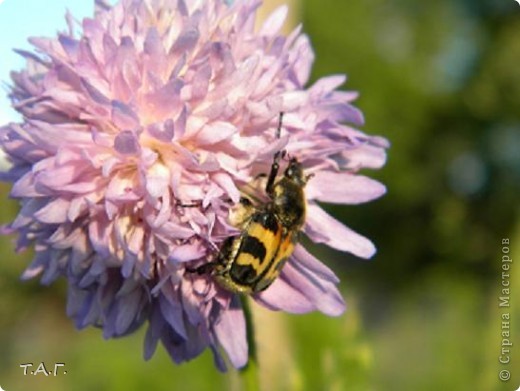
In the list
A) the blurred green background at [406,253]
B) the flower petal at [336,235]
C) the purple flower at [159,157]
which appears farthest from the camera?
the blurred green background at [406,253]

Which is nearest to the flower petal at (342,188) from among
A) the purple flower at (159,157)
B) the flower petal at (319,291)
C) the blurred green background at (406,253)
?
the purple flower at (159,157)

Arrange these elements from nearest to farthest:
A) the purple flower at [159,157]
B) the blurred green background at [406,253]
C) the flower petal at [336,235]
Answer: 1. the purple flower at [159,157]
2. the flower petal at [336,235]
3. the blurred green background at [406,253]

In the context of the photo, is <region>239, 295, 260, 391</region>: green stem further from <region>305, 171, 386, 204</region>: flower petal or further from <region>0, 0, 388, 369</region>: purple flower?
<region>305, 171, 386, 204</region>: flower petal

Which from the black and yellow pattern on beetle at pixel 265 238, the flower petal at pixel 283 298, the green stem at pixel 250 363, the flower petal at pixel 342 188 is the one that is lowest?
the green stem at pixel 250 363

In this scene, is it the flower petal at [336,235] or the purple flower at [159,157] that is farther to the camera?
the flower petal at [336,235]

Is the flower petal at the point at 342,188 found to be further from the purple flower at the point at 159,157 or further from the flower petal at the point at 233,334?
the flower petal at the point at 233,334

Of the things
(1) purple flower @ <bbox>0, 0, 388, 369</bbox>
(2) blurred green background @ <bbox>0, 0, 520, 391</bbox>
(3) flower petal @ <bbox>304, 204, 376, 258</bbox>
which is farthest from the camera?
(2) blurred green background @ <bbox>0, 0, 520, 391</bbox>

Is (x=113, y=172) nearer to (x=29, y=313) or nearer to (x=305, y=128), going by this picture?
(x=305, y=128)

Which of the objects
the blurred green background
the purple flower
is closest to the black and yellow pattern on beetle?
the purple flower
